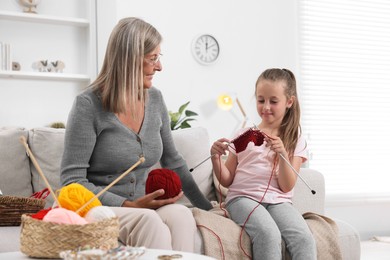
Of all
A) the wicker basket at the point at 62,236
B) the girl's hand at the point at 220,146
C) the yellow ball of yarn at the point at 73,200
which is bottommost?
the wicker basket at the point at 62,236

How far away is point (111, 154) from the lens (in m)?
1.83

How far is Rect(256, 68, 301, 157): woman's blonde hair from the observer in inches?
83.4

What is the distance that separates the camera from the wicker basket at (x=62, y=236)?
1.05 meters

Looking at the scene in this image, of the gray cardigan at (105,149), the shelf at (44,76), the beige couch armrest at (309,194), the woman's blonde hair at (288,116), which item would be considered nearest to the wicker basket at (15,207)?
the gray cardigan at (105,149)

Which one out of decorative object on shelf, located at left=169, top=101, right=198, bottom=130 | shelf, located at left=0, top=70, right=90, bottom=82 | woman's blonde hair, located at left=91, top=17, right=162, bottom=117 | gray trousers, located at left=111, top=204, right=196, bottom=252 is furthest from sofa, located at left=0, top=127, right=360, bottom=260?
shelf, located at left=0, top=70, right=90, bottom=82

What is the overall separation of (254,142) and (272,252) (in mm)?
403

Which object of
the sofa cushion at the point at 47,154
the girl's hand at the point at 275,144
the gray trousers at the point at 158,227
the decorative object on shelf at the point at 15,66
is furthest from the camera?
the decorative object on shelf at the point at 15,66

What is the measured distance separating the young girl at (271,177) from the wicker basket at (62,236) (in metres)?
0.86

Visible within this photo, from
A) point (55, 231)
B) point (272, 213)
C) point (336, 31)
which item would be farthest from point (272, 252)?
point (336, 31)

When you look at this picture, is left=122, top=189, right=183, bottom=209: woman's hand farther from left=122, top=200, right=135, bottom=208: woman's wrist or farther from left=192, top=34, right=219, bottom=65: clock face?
left=192, top=34, right=219, bottom=65: clock face

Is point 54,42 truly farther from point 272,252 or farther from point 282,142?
point 272,252

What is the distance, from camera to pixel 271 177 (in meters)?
2.02

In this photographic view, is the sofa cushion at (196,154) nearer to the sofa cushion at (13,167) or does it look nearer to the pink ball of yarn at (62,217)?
the sofa cushion at (13,167)

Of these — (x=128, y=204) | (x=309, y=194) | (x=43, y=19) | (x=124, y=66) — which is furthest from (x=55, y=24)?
(x=128, y=204)
